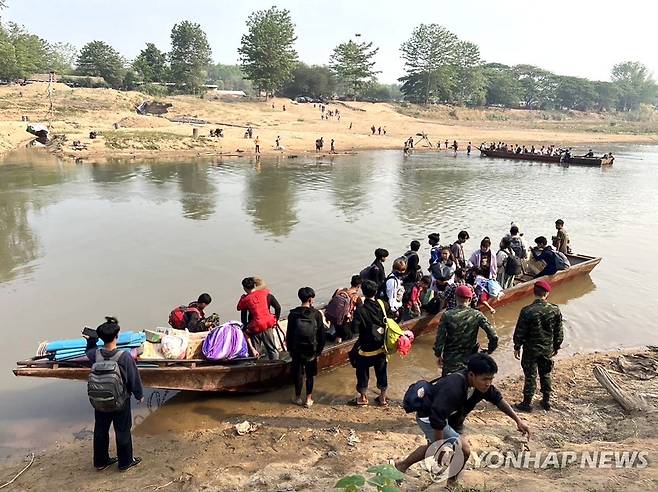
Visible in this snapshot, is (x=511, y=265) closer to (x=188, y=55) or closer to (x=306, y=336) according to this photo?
(x=306, y=336)

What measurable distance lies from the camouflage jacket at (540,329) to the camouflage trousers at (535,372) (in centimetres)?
10

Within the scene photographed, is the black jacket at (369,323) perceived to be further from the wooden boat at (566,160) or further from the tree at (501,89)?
the tree at (501,89)

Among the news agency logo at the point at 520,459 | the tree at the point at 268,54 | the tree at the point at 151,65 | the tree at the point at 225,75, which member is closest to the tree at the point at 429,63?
the tree at the point at 268,54

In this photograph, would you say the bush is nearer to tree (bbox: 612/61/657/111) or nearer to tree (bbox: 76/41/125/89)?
tree (bbox: 76/41/125/89)

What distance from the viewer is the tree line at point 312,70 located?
73812 mm

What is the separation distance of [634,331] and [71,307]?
12.6 m

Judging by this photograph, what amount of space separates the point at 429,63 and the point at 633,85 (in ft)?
241

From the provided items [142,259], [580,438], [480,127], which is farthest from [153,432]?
[480,127]

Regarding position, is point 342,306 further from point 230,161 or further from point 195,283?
point 230,161

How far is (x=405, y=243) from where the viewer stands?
1784 cm

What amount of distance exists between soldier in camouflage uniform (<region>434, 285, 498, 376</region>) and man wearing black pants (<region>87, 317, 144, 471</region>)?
12.0 ft

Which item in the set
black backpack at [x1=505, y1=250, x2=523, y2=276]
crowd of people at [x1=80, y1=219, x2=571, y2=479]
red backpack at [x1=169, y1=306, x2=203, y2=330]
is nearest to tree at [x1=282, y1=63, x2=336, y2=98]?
black backpack at [x1=505, y1=250, x2=523, y2=276]

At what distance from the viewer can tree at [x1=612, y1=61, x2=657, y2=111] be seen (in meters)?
124

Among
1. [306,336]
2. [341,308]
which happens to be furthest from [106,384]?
[341,308]
